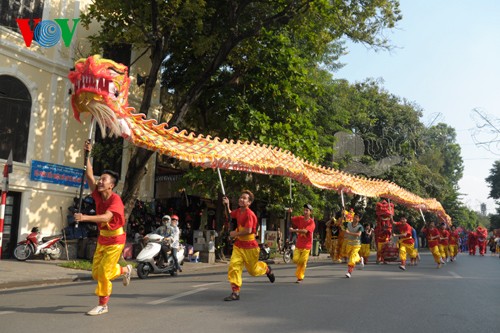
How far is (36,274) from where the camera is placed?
11633 mm

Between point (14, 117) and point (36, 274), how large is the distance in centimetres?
629

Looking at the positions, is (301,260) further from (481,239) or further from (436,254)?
(481,239)

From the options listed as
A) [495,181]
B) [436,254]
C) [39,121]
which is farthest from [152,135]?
[495,181]

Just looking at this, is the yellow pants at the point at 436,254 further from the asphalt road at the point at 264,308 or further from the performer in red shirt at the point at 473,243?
the performer in red shirt at the point at 473,243

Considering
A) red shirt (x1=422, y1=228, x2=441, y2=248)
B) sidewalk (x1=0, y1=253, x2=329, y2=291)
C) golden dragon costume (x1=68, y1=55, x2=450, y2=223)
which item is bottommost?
sidewalk (x1=0, y1=253, x2=329, y2=291)

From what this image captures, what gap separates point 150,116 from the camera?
67.2 ft

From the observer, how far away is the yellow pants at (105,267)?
6.43m

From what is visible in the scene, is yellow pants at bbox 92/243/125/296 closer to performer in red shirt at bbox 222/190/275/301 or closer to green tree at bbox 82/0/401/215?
performer in red shirt at bbox 222/190/275/301

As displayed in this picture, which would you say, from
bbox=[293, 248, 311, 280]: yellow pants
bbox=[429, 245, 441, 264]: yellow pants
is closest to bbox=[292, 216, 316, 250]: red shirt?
bbox=[293, 248, 311, 280]: yellow pants

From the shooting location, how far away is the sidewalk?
34.1ft

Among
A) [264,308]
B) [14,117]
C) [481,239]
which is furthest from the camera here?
[481,239]

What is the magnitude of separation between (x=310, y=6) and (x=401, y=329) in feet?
39.9

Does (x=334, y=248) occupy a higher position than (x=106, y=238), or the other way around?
(x=106, y=238)

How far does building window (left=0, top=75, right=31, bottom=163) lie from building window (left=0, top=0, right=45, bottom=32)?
1691 mm
